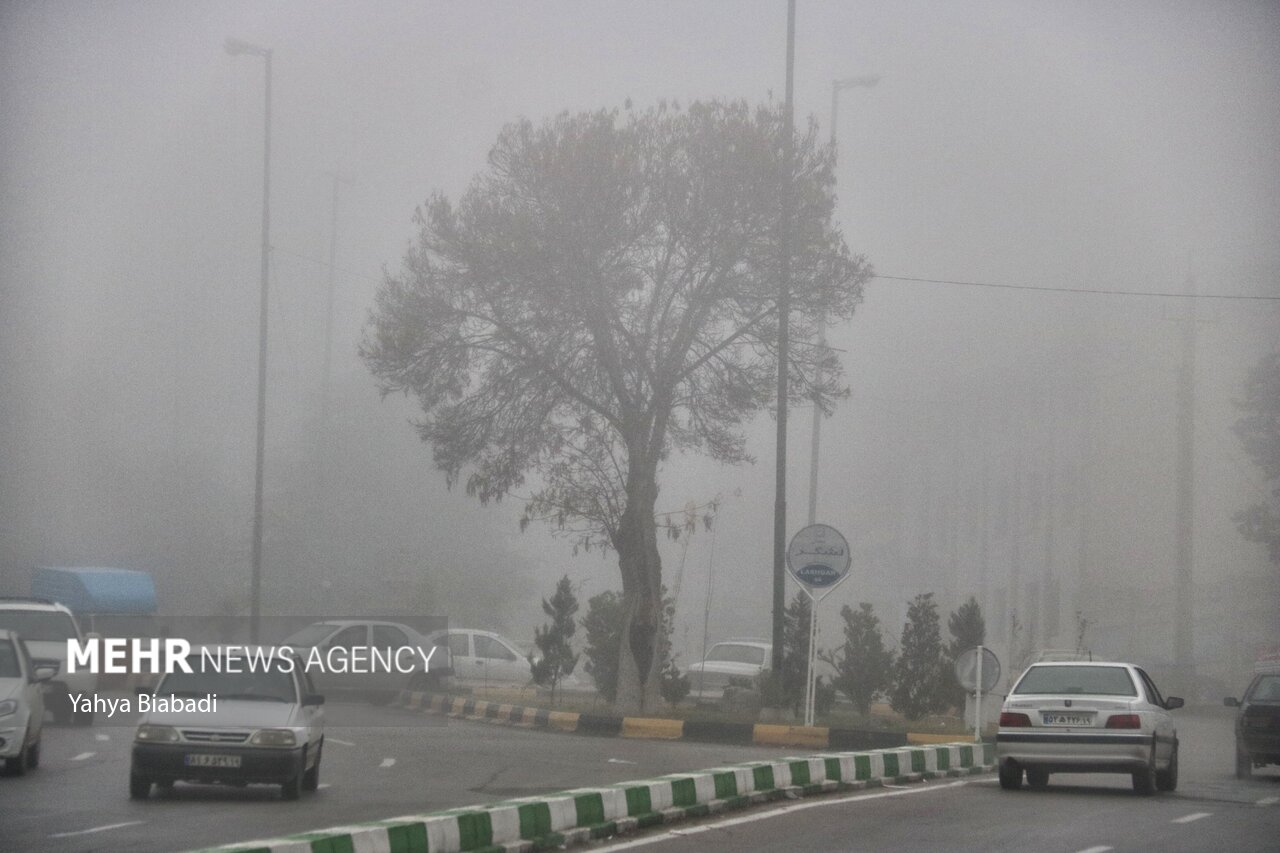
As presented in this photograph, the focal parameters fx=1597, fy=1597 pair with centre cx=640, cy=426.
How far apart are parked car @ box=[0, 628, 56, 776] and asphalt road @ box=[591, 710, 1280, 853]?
21.6 feet

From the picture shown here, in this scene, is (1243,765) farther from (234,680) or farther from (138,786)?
(138,786)

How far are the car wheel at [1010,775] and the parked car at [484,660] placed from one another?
2076 centimetres

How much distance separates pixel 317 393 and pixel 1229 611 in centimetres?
3182

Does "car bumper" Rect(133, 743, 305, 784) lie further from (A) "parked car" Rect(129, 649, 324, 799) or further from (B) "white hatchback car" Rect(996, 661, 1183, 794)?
(B) "white hatchback car" Rect(996, 661, 1183, 794)

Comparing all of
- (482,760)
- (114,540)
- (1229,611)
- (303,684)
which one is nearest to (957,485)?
(1229,611)

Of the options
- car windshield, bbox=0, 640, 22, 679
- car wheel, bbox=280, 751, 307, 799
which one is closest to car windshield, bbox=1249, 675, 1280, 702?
car wheel, bbox=280, 751, 307, 799

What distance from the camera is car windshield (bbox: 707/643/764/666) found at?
1421 inches

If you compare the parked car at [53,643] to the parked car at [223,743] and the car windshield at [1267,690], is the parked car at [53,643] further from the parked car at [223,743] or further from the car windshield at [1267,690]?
the car windshield at [1267,690]

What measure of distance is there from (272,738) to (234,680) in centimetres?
120

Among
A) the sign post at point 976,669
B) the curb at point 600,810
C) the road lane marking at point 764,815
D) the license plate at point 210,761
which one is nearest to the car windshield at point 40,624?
the license plate at point 210,761

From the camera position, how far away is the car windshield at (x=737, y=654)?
118 feet

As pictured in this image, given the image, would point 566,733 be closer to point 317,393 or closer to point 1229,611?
point 1229,611

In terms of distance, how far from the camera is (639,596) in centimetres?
2933

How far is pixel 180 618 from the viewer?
40.0m
